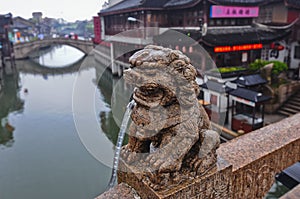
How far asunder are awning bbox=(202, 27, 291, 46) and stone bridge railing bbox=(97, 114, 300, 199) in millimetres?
9117

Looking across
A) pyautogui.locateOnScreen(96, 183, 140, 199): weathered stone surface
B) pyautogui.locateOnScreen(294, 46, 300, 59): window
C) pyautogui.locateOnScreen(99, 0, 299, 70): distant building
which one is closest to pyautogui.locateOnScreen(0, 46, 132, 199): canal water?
pyautogui.locateOnScreen(96, 183, 140, 199): weathered stone surface

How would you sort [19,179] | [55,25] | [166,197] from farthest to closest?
[55,25], [19,179], [166,197]

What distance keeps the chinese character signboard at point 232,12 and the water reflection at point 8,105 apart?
42.2 feet

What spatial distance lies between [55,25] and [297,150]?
9399 centimetres

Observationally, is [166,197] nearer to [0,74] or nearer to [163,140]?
[163,140]

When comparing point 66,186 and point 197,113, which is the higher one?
point 197,113

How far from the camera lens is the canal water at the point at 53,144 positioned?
7.46 m

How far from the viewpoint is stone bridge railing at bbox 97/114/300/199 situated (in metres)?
2.68

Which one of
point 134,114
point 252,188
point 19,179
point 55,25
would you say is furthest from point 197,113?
point 55,25

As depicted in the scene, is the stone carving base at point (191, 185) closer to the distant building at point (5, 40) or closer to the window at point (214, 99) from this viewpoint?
the window at point (214, 99)

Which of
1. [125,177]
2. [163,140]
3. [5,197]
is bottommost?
[5,197]

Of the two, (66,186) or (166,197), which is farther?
(66,186)

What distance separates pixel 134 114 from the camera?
2.50m

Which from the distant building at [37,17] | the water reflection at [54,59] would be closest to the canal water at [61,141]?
the water reflection at [54,59]
